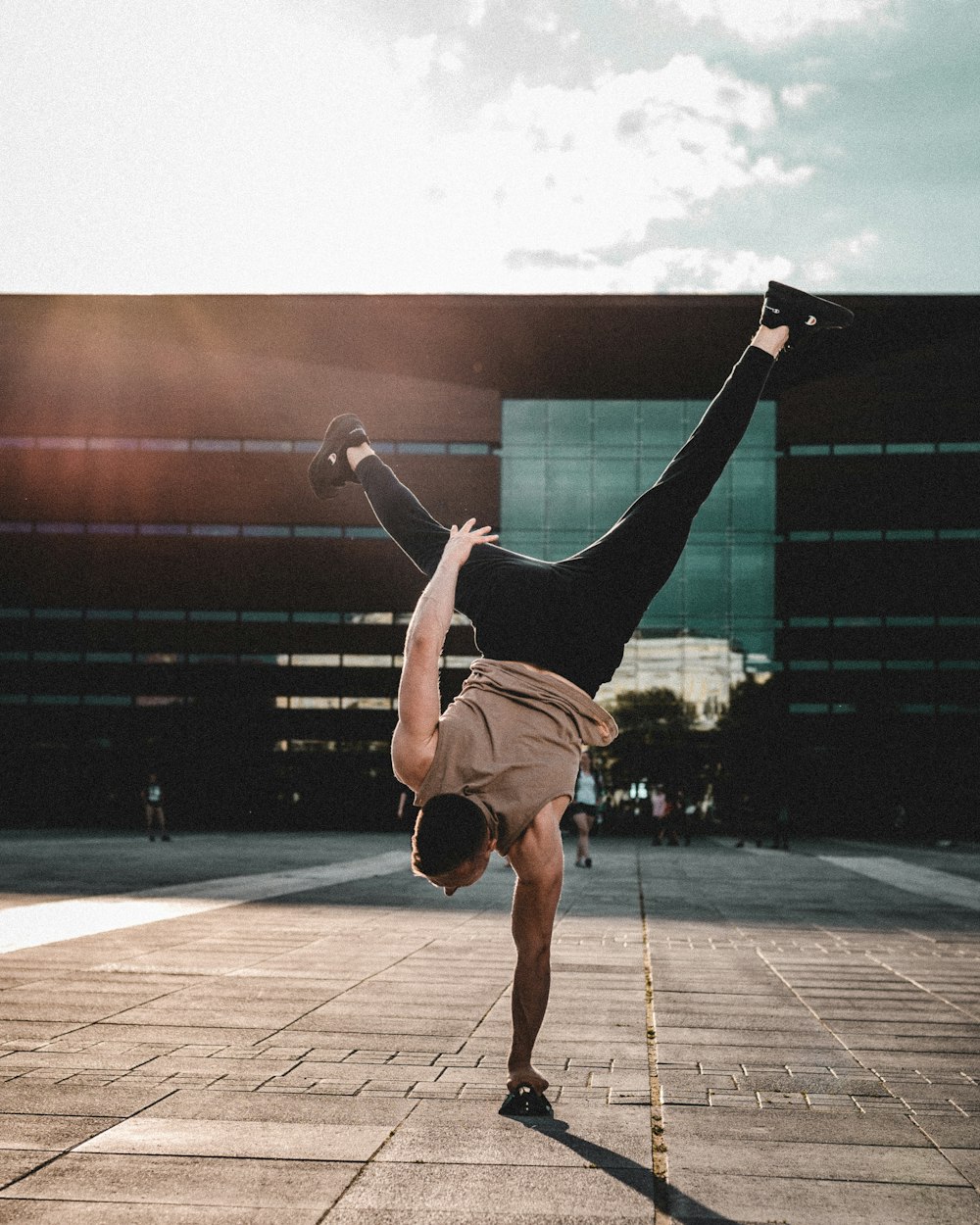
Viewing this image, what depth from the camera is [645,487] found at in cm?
3584

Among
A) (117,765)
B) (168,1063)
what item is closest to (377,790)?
(117,765)

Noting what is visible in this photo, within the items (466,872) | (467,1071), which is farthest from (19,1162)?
(467,1071)

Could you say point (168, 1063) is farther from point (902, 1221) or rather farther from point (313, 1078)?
point (902, 1221)

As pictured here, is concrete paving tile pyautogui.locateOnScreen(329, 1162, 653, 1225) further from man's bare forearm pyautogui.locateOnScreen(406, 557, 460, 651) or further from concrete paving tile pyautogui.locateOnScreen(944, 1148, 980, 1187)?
man's bare forearm pyautogui.locateOnScreen(406, 557, 460, 651)

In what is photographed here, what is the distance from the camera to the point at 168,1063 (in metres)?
4.19

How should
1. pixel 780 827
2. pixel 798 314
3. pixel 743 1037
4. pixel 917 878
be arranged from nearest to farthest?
pixel 798 314 → pixel 743 1037 → pixel 917 878 → pixel 780 827

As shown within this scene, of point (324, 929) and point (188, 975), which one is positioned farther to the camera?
point (324, 929)

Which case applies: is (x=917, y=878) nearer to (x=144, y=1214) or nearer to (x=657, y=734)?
(x=144, y=1214)

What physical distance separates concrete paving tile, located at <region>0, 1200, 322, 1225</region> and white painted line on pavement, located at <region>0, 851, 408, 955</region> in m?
4.79

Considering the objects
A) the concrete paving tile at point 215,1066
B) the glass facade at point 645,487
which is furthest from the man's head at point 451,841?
the glass facade at point 645,487

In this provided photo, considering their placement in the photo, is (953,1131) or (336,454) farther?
(336,454)

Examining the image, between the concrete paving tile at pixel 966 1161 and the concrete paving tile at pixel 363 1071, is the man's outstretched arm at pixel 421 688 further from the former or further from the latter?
the concrete paving tile at pixel 966 1161

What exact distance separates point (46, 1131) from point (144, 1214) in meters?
0.80

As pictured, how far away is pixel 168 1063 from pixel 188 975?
2.13 m
